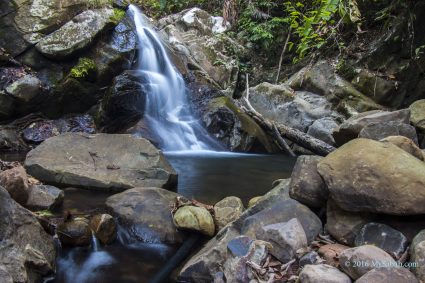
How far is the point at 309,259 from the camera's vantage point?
2814mm

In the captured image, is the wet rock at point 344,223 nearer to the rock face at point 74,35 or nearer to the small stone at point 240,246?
the small stone at point 240,246

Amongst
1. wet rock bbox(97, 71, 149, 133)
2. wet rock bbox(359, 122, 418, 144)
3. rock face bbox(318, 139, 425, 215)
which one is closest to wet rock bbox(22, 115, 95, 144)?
wet rock bbox(97, 71, 149, 133)

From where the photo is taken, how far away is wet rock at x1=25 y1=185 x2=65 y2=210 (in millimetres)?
4615

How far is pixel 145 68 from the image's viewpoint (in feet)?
38.8

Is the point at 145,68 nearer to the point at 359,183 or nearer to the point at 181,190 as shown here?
the point at 181,190

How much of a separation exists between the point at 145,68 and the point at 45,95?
313 cm

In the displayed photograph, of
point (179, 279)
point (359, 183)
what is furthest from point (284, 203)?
point (179, 279)

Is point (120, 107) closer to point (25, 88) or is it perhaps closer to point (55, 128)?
point (55, 128)

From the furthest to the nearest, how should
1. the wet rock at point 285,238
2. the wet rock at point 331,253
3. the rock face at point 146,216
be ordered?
the rock face at point 146,216 < the wet rock at point 285,238 < the wet rock at point 331,253

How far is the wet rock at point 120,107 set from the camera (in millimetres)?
9930

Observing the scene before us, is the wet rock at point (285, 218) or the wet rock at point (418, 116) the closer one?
the wet rock at point (285, 218)

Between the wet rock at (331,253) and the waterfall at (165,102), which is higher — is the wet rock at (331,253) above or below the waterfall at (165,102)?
above

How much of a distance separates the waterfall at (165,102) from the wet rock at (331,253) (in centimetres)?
718

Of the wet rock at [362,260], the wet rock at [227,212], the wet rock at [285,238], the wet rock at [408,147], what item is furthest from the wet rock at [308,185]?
the wet rock at [227,212]
